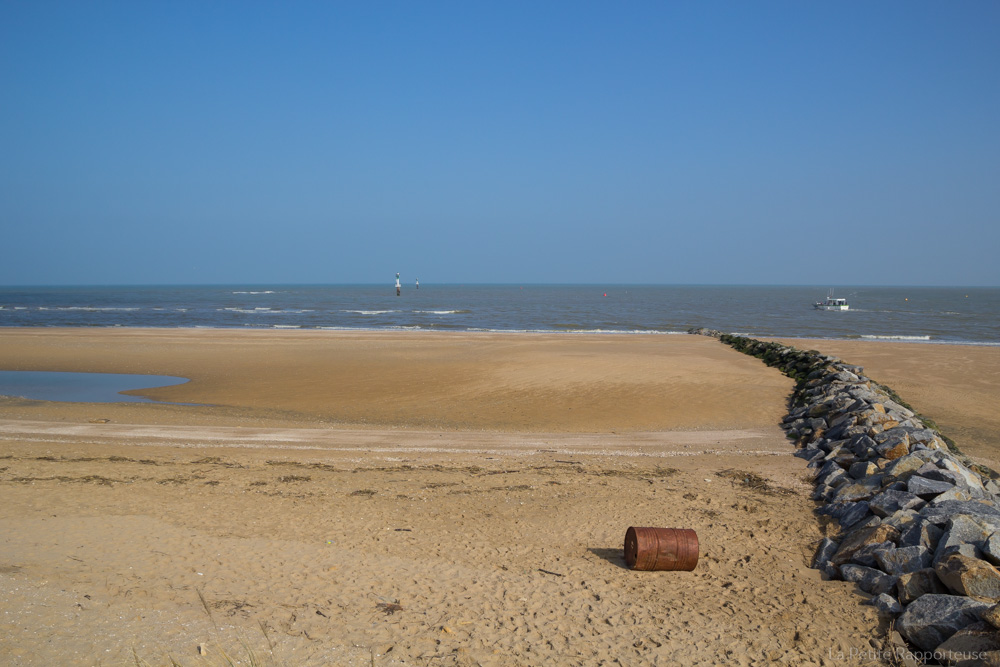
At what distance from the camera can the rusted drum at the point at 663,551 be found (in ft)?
20.7

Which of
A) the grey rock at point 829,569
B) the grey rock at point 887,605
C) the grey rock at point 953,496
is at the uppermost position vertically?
the grey rock at point 953,496

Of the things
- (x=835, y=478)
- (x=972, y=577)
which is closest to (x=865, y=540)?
(x=972, y=577)

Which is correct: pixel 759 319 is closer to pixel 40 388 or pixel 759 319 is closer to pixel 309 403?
pixel 309 403

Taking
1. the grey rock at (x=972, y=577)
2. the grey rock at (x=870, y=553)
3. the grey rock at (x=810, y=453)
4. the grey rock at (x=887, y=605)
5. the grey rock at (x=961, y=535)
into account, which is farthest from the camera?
the grey rock at (x=810, y=453)

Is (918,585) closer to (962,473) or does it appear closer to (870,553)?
(870,553)

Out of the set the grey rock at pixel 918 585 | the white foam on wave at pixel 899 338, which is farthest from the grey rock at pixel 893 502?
the white foam on wave at pixel 899 338

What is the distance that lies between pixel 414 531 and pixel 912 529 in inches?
199

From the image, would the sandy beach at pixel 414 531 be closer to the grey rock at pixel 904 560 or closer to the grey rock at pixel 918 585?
the grey rock at pixel 918 585

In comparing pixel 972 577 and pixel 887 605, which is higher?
pixel 972 577

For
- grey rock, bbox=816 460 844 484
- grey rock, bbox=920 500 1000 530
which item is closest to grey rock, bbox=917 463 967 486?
grey rock, bbox=920 500 1000 530

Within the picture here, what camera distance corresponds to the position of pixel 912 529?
20.6 feet

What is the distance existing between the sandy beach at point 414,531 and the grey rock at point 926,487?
42.6 inches

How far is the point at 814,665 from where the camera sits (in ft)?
15.6

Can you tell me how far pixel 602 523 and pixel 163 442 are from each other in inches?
316
